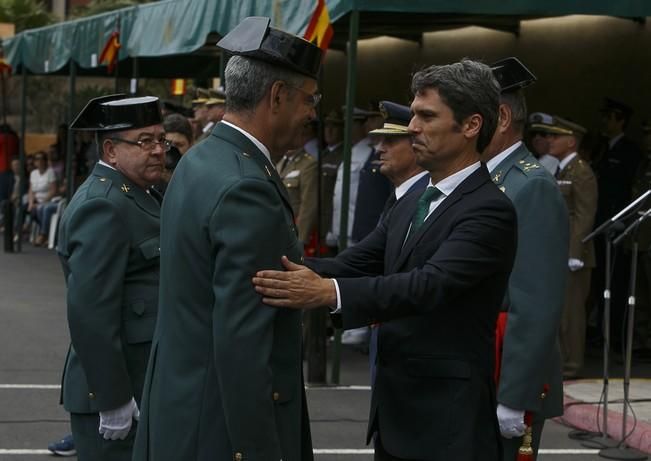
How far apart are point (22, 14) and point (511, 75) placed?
33.5 meters

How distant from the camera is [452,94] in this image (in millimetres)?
→ 3736

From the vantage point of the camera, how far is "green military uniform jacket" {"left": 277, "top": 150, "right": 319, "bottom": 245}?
37.7ft

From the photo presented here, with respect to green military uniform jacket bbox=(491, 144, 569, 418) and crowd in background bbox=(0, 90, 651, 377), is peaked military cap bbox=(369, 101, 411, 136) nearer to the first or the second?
green military uniform jacket bbox=(491, 144, 569, 418)

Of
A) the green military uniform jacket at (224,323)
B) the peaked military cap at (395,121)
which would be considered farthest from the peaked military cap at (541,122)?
the green military uniform jacket at (224,323)

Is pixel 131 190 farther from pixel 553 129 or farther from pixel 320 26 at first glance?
pixel 553 129

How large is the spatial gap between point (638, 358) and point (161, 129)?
7399mm

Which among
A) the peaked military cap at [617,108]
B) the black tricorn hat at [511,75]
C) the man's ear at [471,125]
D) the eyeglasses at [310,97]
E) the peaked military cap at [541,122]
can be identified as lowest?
the peaked military cap at [541,122]

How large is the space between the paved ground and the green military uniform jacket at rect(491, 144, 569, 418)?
3371 mm

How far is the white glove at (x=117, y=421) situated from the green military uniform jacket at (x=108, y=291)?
0.03 meters

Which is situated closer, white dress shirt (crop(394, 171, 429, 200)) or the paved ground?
white dress shirt (crop(394, 171, 429, 200))

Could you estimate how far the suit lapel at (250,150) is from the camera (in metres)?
3.48

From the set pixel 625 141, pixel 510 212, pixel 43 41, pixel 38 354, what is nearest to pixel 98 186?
pixel 510 212

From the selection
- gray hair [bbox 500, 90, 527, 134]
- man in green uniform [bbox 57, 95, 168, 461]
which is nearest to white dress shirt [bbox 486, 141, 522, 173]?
gray hair [bbox 500, 90, 527, 134]

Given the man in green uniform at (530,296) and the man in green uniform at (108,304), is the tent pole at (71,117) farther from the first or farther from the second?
the man in green uniform at (530,296)
